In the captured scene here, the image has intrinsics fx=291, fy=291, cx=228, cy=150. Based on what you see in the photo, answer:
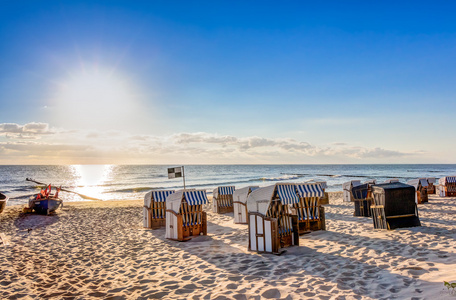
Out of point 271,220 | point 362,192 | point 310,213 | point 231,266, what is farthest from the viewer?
point 362,192

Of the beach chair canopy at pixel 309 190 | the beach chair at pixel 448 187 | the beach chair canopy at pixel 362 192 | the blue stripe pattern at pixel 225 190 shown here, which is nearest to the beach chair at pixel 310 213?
the beach chair canopy at pixel 309 190

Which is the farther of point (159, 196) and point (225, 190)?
point (225, 190)

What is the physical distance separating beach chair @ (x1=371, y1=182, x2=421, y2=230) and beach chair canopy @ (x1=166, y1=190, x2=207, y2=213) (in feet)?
22.4

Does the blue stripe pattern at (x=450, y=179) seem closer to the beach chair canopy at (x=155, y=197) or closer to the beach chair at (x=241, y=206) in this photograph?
the beach chair at (x=241, y=206)

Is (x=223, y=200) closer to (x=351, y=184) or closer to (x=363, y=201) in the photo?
(x=363, y=201)

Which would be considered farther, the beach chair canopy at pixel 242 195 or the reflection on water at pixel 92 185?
the reflection on water at pixel 92 185

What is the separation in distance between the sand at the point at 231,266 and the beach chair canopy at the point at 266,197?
1385 millimetres

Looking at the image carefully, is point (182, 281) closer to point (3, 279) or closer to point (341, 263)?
point (341, 263)

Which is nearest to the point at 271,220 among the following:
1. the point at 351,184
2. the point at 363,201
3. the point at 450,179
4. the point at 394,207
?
the point at 394,207

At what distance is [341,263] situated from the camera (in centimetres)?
734

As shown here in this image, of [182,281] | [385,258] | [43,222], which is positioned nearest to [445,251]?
[385,258]

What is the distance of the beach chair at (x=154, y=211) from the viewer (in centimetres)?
1399

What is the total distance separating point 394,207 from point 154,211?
34.2 ft

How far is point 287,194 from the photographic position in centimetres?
960
